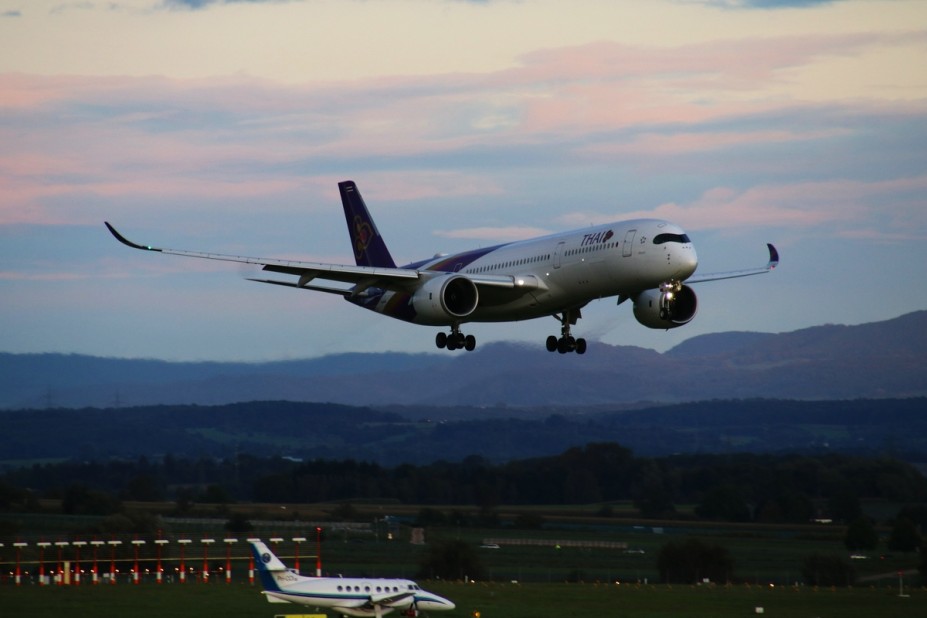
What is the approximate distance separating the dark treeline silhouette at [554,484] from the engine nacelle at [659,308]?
3996cm

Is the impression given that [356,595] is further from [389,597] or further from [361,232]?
[361,232]

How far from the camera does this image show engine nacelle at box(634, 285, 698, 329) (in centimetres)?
5531

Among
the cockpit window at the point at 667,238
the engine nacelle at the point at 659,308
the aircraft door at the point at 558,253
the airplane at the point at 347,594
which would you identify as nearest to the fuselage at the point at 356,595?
the airplane at the point at 347,594

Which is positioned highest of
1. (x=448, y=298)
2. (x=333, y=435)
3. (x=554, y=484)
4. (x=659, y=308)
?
(x=448, y=298)

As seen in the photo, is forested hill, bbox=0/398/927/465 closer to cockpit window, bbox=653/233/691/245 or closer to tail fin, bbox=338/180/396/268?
tail fin, bbox=338/180/396/268

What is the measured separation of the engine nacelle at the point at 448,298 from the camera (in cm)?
5562

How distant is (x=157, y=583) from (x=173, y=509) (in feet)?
84.8

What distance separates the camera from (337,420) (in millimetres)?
163000

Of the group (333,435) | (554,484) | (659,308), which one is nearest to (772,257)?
(659,308)

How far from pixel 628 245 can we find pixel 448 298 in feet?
27.3

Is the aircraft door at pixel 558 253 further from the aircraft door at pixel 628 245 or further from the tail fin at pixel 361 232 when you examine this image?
the tail fin at pixel 361 232

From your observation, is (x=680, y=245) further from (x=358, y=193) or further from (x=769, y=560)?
(x=769, y=560)

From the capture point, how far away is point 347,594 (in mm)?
56000

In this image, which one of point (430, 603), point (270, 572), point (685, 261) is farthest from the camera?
point (430, 603)
